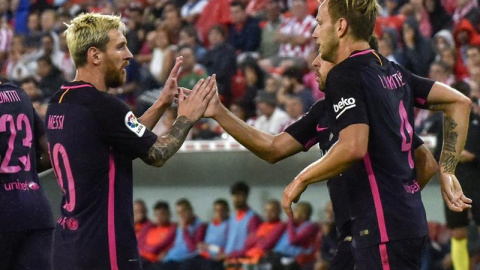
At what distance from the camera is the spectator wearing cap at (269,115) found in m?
11.8

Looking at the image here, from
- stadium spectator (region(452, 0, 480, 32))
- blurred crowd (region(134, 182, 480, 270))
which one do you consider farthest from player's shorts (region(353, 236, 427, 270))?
stadium spectator (region(452, 0, 480, 32))

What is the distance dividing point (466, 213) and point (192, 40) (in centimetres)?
559

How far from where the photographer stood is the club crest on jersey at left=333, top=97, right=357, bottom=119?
15.5ft

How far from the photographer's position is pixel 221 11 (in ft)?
48.2

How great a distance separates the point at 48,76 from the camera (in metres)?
14.9

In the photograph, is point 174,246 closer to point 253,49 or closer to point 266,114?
point 266,114

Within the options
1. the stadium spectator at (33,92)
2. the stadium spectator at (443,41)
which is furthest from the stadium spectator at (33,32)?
the stadium spectator at (443,41)

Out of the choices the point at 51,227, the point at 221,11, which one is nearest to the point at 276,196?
the point at 221,11

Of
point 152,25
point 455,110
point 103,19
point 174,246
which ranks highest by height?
point 152,25

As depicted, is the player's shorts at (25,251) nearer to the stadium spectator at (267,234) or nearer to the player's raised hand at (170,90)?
the player's raised hand at (170,90)

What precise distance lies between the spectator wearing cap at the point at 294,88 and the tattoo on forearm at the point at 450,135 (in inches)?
253

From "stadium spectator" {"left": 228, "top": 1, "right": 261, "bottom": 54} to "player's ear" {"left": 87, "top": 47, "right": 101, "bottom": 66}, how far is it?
8.61m

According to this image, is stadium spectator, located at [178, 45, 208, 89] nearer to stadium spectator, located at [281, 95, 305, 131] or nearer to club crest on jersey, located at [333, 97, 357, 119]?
stadium spectator, located at [281, 95, 305, 131]

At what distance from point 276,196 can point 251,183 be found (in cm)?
35
